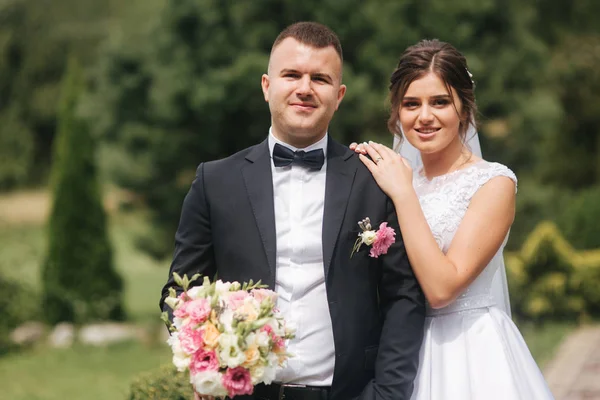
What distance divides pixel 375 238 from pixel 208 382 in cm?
81

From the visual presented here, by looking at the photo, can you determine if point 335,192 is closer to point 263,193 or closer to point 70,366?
point 263,193

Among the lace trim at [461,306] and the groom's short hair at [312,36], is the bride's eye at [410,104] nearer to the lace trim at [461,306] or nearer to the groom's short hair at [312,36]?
the groom's short hair at [312,36]

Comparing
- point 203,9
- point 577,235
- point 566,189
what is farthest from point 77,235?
point 566,189

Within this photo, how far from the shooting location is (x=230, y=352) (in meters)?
2.54

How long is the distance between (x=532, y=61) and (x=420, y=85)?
36.8 feet

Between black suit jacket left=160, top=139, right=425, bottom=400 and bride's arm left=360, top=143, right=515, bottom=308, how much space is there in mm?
51

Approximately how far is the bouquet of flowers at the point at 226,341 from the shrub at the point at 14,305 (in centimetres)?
970

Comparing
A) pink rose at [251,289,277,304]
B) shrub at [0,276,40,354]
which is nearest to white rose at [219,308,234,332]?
pink rose at [251,289,277,304]

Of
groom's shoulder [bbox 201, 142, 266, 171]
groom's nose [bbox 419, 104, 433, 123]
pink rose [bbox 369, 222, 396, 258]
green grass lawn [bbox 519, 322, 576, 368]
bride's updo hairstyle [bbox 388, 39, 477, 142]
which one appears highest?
bride's updo hairstyle [bbox 388, 39, 477, 142]

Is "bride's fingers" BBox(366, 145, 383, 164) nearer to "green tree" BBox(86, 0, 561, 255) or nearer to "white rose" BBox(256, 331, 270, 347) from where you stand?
"white rose" BBox(256, 331, 270, 347)

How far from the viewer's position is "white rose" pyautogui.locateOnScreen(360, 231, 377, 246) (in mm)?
2942

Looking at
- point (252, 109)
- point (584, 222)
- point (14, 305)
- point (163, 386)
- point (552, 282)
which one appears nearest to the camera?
point (163, 386)

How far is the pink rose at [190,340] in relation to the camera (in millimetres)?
2576

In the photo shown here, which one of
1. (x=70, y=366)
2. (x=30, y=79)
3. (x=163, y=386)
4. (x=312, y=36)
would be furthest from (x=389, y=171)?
(x=30, y=79)
